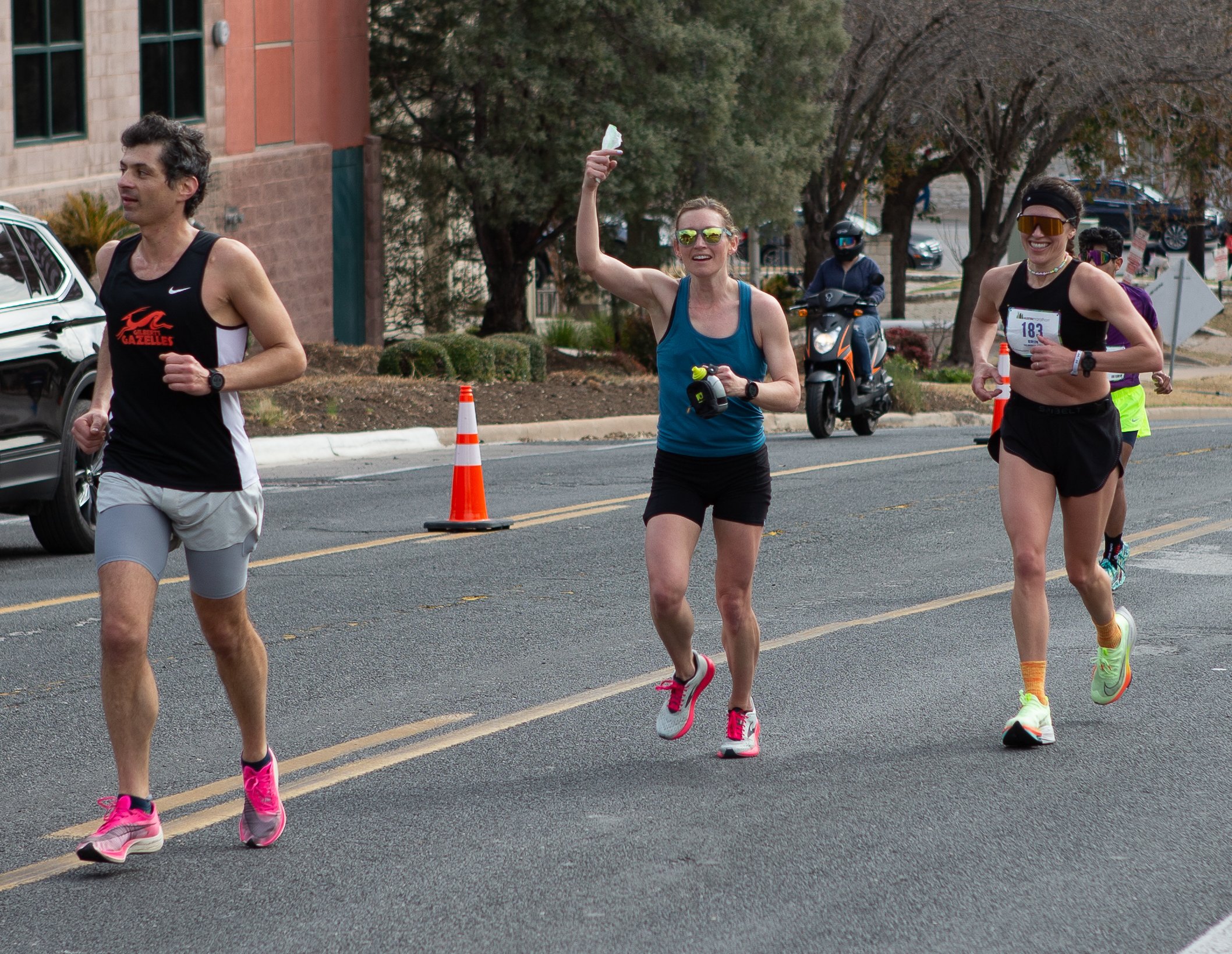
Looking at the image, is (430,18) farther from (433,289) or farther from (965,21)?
(965,21)

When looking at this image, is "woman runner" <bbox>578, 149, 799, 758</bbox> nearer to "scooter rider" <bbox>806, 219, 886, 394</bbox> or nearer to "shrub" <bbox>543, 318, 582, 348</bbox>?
"scooter rider" <bbox>806, 219, 886, 394</bbox>

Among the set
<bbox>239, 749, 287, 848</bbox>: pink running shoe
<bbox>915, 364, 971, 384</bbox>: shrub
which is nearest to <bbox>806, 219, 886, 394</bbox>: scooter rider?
<bbox>239, 749, 287, 848</bbox>: pink running shoe

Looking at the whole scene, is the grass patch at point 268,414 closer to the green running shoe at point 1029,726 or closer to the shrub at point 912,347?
the green running shoe at point 1029,726

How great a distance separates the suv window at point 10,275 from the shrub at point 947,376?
22354mm

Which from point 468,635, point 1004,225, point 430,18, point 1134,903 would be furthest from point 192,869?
point 1004,225

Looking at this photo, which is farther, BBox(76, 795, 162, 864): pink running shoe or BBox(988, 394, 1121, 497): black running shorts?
BBox(988, 394, 1121, 497): black running shorts

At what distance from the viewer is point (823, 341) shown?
17.3 meters

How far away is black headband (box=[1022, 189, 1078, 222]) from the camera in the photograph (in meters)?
6.08

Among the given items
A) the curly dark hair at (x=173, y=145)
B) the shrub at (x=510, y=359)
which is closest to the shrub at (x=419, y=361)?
the shrub at (x=510, y=359)

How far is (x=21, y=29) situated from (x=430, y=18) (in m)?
7.55

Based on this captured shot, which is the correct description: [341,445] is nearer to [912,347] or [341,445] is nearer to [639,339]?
[639,339]

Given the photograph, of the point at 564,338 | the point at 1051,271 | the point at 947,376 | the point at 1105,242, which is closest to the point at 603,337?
the point at 564,338

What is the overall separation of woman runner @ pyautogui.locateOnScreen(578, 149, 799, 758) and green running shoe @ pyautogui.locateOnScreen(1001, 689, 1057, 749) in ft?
2.97

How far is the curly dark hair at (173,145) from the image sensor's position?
476 cm
